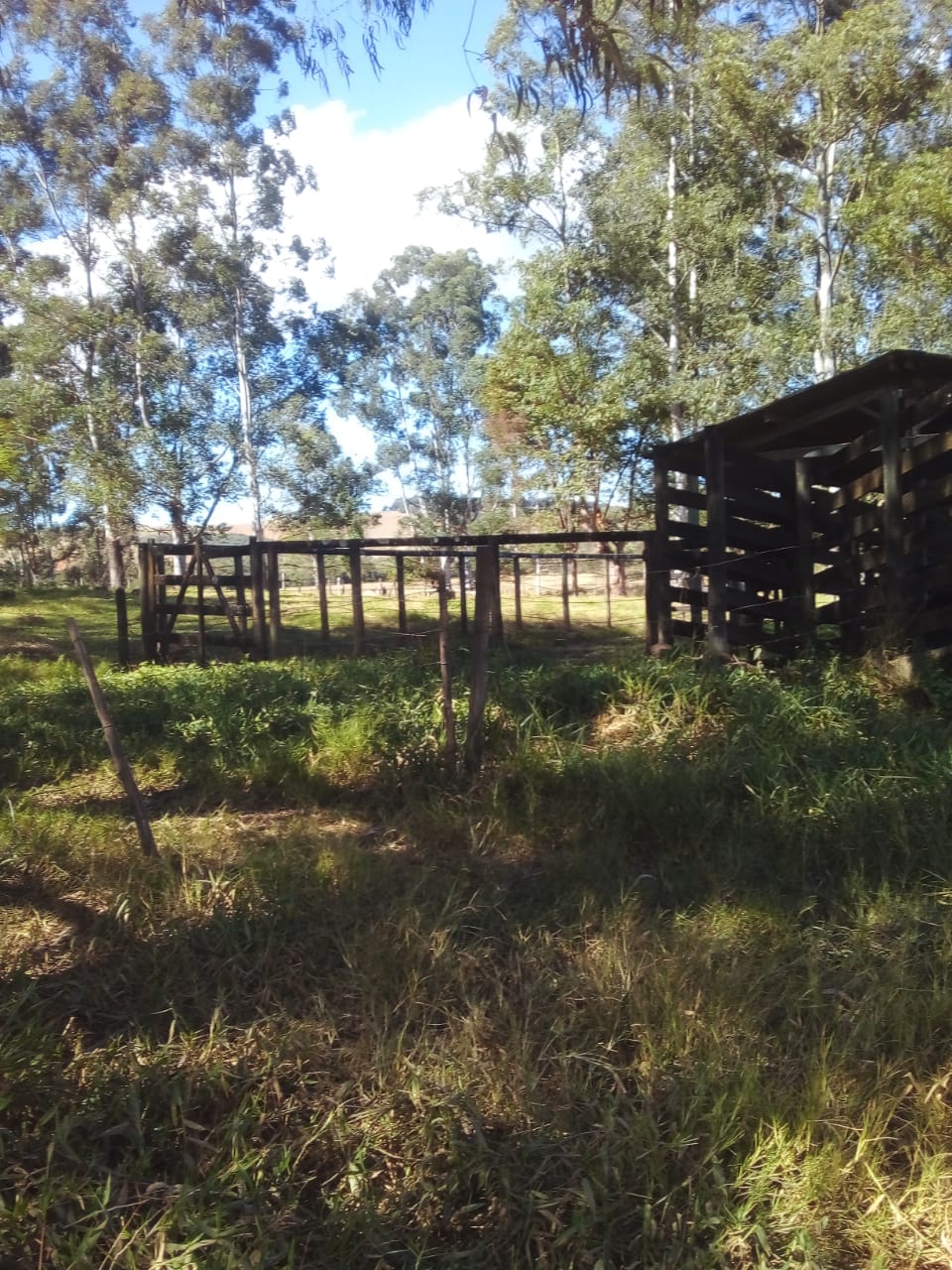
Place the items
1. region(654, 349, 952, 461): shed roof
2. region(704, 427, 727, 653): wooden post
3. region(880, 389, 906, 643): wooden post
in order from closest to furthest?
region(880, 389, 906, 643): wooden post < region(654, 349, 952, 461): shed roof < region(704, 427, 727, 653): wooden post

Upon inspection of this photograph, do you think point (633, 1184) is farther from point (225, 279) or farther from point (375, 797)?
point (225, 279)

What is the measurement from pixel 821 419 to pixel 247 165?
24088mm

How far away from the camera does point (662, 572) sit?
28.8 ft

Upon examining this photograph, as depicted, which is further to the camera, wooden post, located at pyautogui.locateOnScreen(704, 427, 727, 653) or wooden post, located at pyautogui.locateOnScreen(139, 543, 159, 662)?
wooden post, located at pyautogui.locateOnScreen(139, 543, 159, 662)

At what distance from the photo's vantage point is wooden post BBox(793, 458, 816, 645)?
8.05 meters

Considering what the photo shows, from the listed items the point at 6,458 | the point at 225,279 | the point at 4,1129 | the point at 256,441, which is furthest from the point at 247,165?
the point at 4,1129

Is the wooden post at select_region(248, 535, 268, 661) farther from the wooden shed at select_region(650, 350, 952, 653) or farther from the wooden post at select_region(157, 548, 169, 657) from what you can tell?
the wooden shed at select_region(650, 350, 952, 653)

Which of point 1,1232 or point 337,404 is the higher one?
point 337,404

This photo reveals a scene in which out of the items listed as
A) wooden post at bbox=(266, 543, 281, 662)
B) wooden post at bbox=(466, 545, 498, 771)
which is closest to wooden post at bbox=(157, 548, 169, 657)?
wooden post at bbox=(266, 543, 281, 662)

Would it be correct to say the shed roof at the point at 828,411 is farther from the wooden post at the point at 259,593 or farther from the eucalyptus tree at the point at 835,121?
the eucalyptus tree at the point at 835,121

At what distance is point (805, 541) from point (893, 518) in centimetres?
115

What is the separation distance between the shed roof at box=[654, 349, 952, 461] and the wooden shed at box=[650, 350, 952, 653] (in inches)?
0.6

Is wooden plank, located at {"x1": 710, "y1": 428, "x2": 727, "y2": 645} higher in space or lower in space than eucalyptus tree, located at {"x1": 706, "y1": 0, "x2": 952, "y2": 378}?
lower

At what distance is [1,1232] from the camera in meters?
2.50
